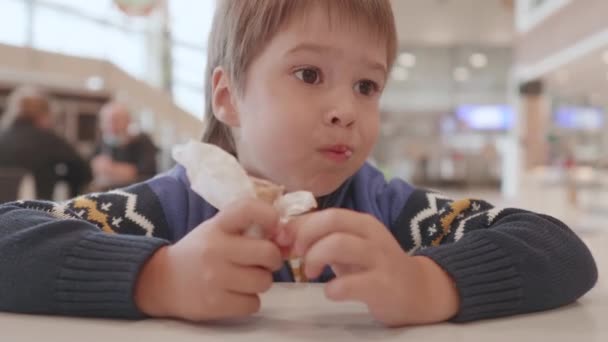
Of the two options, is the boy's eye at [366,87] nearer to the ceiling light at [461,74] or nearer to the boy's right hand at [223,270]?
the boy's right hand at [223,270]

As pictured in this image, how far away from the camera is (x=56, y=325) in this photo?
477 millimetres

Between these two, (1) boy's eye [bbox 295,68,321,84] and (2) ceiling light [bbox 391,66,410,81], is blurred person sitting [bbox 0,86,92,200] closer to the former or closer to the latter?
(1) boy's eye [bbox 295,68,321,84]

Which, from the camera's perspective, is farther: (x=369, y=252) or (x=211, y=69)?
(x=211, y=69)

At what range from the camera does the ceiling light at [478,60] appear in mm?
13422

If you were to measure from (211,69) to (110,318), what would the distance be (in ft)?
1.68

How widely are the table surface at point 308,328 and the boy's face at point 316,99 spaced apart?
24 cm

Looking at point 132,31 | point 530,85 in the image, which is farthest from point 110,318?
point 530,85

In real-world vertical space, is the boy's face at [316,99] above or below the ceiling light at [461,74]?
below

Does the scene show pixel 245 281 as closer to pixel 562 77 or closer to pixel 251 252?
pixel 251 252

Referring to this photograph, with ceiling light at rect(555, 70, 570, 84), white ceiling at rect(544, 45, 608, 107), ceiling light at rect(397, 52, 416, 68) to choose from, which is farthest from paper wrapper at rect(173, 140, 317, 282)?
ceiling light at rect(397, 52, 416, 68)

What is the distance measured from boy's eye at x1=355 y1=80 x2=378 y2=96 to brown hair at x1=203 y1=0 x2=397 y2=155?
66mm

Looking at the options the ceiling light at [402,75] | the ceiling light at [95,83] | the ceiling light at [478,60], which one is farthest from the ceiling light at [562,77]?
the ceiling light at [95,83]

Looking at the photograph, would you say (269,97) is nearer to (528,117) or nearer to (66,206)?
(66,206)

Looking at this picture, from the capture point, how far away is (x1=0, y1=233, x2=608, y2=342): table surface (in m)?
0.44
